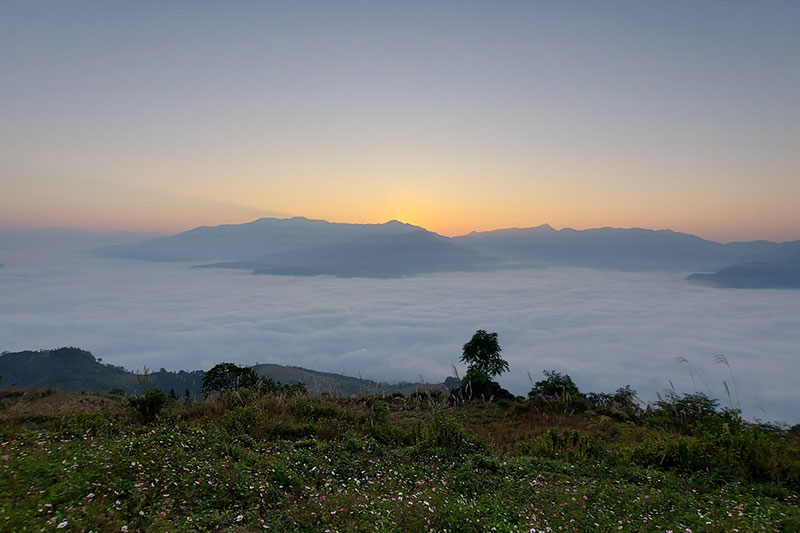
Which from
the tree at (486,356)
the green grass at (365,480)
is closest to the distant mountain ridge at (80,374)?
the tree at (486,356)

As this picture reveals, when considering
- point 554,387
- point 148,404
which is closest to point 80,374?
point 148,404

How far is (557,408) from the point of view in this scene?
55.1 ft

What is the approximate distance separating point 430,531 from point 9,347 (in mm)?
277753

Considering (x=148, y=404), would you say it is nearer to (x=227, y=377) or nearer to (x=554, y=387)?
(x=227, y=377)

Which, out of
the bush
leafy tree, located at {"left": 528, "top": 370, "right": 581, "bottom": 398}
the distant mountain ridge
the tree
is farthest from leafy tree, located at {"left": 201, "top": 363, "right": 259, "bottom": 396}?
the distant mountain ridge

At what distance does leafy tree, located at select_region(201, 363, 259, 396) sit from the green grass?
393 inches

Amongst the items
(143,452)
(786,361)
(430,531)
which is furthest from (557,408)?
(786,361)

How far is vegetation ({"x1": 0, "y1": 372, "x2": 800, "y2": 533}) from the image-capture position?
16.4ft

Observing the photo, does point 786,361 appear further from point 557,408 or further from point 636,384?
point 557,408

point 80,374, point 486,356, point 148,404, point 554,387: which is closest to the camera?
point 148,404

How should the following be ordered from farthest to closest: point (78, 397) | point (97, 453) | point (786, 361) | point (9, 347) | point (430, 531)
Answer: point (9, 347) < point (786, 361) < point (78, 397) < point (97, 453) < point (430, 531)

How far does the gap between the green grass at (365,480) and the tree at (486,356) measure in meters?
24.7

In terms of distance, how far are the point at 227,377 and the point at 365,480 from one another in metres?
16.9

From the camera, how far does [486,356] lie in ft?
112
